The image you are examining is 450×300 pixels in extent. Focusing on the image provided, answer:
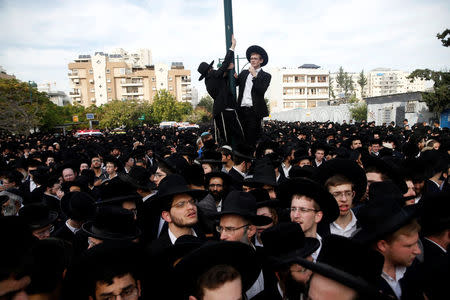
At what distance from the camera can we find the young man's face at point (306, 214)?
3146mm

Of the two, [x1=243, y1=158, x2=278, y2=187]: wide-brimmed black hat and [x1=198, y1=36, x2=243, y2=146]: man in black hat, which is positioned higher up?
[x1=198, y1=36, x2=243, y2=146]: man in black hat

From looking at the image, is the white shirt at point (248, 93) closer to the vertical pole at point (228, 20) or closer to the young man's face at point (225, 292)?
the vertical pole at point (228, 20)

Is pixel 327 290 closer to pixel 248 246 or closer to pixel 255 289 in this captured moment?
pixel 248 246

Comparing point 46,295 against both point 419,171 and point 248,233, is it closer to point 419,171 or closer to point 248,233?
point 248,233

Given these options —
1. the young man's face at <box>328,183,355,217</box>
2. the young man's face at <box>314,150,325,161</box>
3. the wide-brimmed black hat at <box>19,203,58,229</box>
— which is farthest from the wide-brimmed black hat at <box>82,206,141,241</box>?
the young man's face at <box>314,150,325,161</box>

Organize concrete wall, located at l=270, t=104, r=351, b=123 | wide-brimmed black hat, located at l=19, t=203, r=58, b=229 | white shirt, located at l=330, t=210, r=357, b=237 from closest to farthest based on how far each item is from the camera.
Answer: white shirt, located at l=330, t=210, r=357, b=237 → wide-brimmed black hat, located at l=19, t=203, r=58, b=229 → concrete wall, located at l=270, t=104, r=351, b=123

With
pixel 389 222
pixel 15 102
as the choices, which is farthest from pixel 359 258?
pixel 15 102

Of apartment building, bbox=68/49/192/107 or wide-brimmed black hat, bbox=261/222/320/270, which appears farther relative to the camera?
apartment building, bbox=68/49/192/107

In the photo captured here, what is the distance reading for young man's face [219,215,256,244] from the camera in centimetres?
305

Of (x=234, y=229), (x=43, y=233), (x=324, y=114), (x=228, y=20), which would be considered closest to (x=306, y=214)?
(x=234, y=229)

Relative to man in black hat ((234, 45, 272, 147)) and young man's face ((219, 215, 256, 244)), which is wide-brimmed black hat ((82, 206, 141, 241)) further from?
man in black hat ((234, 45, 272, 147))

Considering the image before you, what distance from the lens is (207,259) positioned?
2.16m

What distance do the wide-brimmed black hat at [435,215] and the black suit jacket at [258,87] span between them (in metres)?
3.82

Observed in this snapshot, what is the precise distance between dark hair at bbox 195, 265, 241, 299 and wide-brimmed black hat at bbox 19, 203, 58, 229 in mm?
2642
